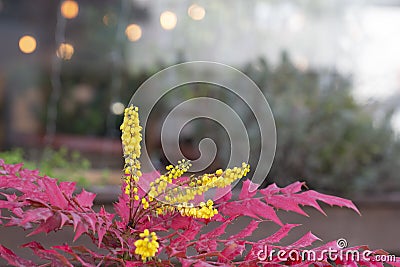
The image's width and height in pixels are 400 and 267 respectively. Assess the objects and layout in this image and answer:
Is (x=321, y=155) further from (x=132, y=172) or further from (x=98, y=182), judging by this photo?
(x=132, y=172)

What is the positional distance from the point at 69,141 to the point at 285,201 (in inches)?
173

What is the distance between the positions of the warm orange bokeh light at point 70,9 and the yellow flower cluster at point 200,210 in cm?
467

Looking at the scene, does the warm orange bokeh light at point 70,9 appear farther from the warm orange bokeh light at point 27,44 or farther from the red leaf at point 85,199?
the red leaf at point 85,199

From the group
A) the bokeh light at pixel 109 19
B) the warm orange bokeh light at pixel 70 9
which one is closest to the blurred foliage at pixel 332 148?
the bokeh light at pixel 109 19

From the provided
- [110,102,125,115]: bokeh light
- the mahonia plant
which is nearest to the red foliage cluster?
the mahonia plant

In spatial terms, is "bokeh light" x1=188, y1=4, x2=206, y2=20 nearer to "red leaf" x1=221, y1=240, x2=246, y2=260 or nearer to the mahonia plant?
the mahonia plant

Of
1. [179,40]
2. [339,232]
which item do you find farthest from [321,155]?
[179,40]

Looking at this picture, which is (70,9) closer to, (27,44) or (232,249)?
(27,44)

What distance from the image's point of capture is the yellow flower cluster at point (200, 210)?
937 millimetres

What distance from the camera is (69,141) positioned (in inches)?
210

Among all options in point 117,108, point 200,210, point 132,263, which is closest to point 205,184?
point 200,210

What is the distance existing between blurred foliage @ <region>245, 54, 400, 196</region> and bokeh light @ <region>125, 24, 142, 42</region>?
85.5 inches

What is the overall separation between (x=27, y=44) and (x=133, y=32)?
0.85 metres

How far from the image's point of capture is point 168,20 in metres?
5.24
